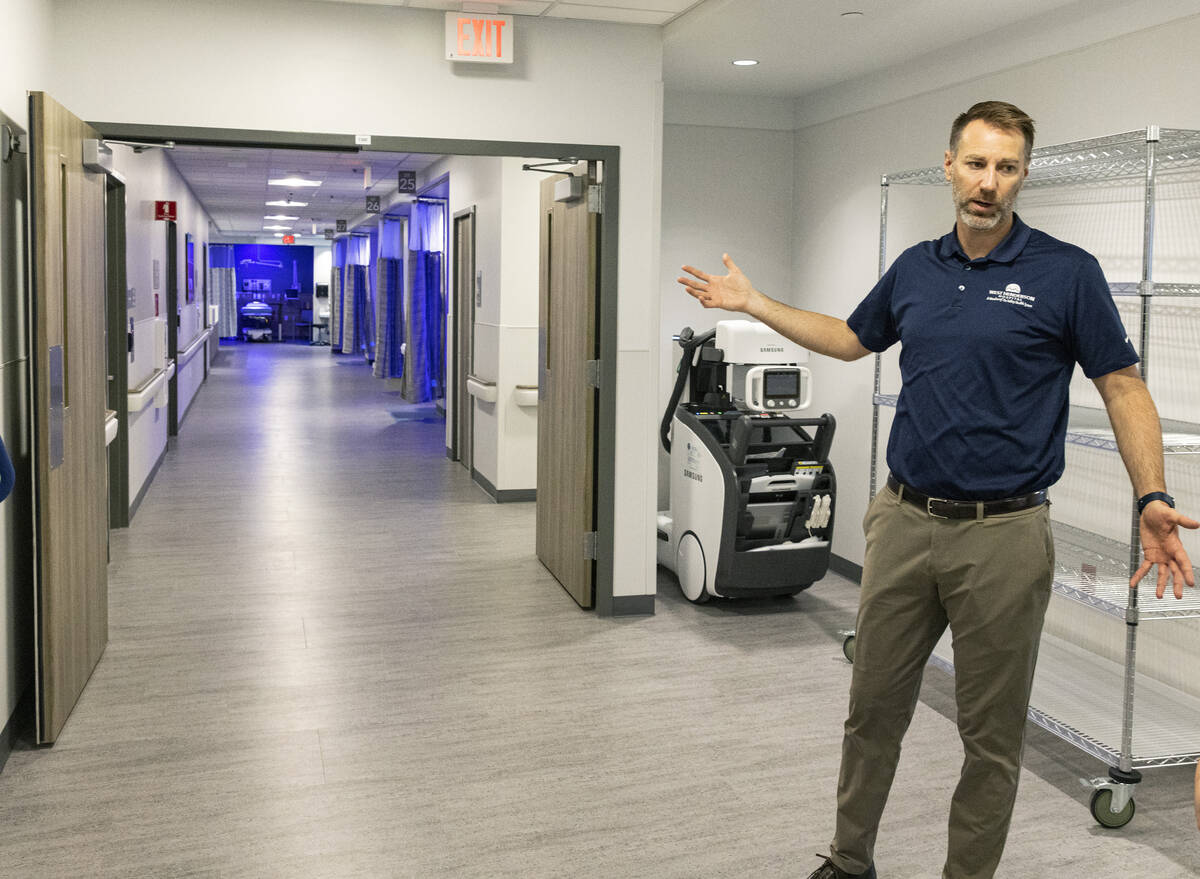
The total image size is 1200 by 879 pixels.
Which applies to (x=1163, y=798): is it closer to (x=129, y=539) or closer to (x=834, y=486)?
(x=834, y=486)

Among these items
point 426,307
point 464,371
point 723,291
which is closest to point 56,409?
point 723,291

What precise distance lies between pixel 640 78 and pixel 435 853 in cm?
322

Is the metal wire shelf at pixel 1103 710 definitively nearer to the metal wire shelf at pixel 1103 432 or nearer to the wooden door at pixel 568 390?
the metal wire shelf at pixel 1103 432

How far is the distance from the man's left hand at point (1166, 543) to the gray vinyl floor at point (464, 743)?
1171 millimetres

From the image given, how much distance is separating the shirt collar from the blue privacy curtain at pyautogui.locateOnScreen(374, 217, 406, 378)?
13.1 meters

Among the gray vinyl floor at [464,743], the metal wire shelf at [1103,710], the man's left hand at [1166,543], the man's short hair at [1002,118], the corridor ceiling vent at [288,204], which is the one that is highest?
the corridor ceiling vent at [288,204]

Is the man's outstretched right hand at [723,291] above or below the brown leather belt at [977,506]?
above

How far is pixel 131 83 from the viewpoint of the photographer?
13.6 feet

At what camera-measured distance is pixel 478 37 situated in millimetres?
4477

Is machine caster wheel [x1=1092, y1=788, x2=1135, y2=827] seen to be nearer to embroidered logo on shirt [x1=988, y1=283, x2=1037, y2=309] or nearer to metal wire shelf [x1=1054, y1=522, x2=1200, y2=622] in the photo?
Result: metal wire shelf [x1=1054, y1=522, x2=1200, y2=622]

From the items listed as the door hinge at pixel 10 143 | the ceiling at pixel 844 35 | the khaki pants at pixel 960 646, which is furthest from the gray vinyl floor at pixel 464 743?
the ceiling at pixel 844 35

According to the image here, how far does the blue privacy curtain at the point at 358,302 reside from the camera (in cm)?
A: 2138

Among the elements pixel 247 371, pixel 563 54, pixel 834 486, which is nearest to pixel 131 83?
pixel 563 54

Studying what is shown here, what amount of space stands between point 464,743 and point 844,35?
3.15 metres
